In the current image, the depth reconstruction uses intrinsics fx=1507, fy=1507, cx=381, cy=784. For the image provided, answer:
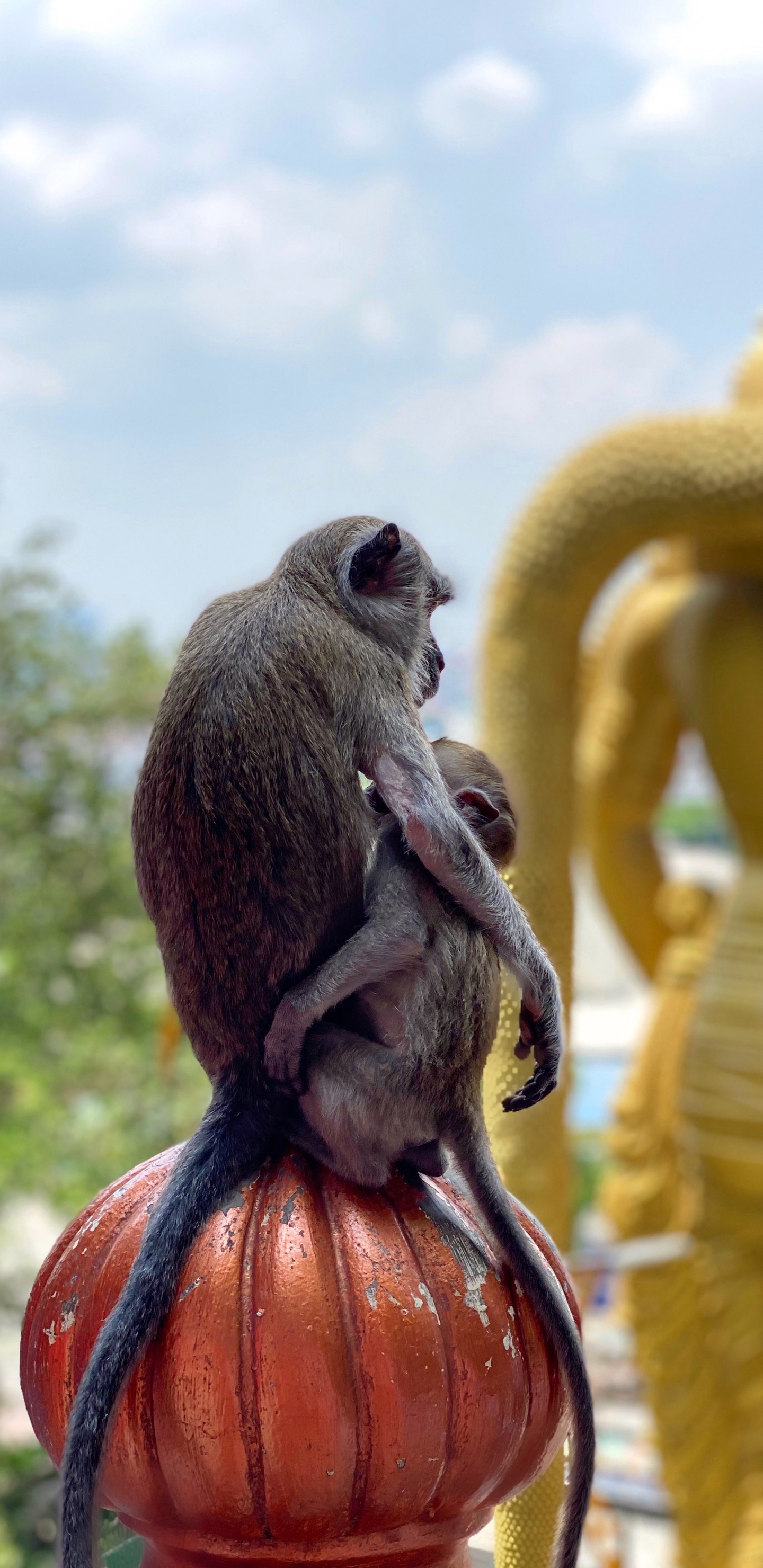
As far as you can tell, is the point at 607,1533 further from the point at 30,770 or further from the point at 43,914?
the point at 30,770

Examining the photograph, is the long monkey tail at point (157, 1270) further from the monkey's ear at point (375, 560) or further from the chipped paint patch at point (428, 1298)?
the monkey's ear at point (375, 560)

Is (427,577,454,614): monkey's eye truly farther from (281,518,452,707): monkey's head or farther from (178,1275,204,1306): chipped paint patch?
(178,1275,204,1306): chipped paint patch

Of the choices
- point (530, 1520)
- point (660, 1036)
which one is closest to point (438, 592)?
point (530, 1520)

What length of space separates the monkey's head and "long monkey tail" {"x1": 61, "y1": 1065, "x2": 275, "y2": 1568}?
0.27 meters

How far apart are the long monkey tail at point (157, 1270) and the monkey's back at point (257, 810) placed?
0.04m

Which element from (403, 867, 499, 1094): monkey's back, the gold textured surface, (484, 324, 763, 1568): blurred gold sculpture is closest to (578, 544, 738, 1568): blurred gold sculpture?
(484, 324, 763, 1568): blurred gold sculpture

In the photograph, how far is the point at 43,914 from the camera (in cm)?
525

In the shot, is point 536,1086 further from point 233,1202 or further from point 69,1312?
point 69,1312

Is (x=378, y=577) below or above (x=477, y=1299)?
above

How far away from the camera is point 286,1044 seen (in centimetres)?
85

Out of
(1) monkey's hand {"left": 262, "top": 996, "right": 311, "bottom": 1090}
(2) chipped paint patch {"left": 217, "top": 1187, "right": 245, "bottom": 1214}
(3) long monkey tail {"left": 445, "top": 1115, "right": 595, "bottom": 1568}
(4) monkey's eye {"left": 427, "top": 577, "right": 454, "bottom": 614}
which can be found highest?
(4) monkey's eye {"left": 427, "top": 577, "right": 454, "bottom": 614}

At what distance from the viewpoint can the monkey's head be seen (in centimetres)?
89

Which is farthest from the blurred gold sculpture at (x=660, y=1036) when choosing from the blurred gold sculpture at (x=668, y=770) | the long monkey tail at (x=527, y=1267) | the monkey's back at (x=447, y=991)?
the monkey's back at (x=447, y=991)

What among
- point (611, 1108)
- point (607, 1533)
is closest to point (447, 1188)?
point (607, 1533)
